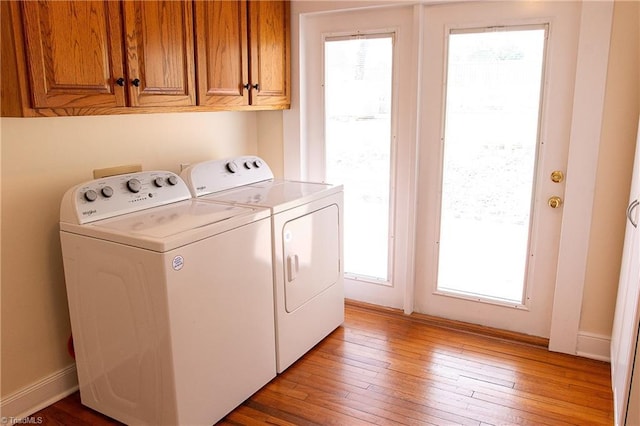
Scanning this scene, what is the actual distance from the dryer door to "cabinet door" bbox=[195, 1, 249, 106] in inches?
30.4

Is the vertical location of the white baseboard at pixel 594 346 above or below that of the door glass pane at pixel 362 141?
below

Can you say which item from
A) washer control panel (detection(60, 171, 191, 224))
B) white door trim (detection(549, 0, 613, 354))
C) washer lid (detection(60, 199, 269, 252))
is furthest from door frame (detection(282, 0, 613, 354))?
washer control panel (detection(60, 171, 191, 224))

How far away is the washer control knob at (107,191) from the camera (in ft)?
7.22

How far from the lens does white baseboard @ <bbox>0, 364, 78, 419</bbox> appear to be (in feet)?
7.29

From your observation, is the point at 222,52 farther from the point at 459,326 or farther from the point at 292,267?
the point at 459,326

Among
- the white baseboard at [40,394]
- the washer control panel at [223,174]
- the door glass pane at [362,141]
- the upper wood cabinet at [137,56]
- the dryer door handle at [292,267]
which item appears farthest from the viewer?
the door glass pane at [362,141]

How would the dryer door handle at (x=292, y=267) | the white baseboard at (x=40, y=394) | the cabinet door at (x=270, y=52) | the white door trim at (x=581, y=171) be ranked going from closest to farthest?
the white baseboard at (x=40, y=394) < the white door trim at (x=581, y=171) < the dryer door handle at (x=292, y=267) < the cabinet door at (x=270, y=52)

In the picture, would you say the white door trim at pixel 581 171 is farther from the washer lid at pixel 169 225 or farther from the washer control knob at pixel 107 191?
the washer control knob at pixel 107 191

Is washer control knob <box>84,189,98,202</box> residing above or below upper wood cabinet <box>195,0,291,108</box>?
below

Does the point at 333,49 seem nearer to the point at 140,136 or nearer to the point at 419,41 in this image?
the point at 419,41

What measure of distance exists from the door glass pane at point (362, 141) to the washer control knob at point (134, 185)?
4.47 feet

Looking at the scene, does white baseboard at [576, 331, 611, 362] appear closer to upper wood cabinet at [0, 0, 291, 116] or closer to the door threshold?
the door threshold

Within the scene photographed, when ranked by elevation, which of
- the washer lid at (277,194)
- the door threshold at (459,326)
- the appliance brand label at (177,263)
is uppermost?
the washer lid at (277,194)

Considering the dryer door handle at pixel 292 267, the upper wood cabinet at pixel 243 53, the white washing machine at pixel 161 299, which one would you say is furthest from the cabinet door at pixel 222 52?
the dryer door handle at pixel 292 267
